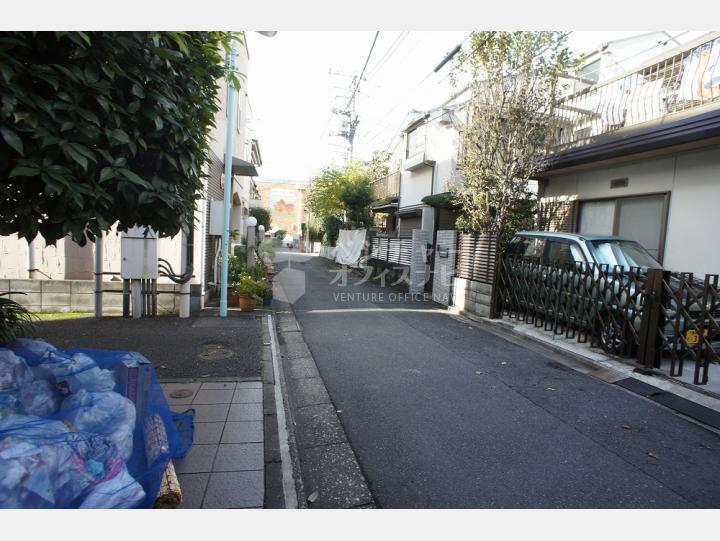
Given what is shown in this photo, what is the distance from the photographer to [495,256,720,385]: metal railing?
4.82m

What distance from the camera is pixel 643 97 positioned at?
26.6 feet

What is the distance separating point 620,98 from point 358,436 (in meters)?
8.85

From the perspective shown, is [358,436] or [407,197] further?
[407,197]

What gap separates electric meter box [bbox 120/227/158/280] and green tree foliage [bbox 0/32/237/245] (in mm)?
5008

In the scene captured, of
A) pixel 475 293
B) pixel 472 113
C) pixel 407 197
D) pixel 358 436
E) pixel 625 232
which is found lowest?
pixel 358 436

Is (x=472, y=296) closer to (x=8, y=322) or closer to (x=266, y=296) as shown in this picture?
(x=266, y=296)

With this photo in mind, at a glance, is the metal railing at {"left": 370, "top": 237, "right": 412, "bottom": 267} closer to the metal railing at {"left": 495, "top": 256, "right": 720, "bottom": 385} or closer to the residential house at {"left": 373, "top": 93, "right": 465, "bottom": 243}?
the residential house at {"left": 373, "top": 93, "right": 465, "bottom": 243}

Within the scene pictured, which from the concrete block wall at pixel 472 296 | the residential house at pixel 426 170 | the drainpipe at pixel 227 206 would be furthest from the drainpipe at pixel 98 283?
the residential house at pixel 426 170

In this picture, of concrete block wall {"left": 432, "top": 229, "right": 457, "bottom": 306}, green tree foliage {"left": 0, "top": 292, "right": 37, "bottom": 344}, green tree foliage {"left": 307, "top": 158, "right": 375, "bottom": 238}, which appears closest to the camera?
green tree foliage {"left": 0, "top": 292, "right": 37, "bottom": 344}

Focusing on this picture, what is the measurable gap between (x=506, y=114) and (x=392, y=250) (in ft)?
22.9

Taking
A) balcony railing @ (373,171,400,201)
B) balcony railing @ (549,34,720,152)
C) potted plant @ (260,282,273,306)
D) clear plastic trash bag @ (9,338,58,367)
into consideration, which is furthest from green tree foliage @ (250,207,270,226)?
clear plastic trash bag @ (9,338,58,367)

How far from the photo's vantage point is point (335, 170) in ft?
77.6

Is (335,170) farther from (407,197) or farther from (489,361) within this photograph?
(489,361)

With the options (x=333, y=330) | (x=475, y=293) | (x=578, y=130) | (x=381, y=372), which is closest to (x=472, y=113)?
(x=578, y=130)
